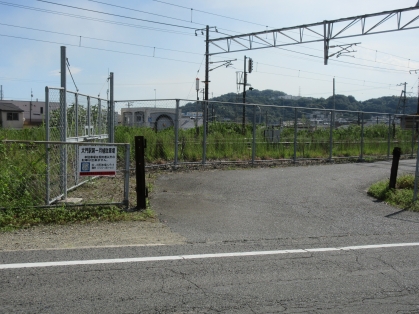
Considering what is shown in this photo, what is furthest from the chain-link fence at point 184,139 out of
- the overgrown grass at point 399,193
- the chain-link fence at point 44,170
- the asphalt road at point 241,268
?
the overgrown grass at point 399,193

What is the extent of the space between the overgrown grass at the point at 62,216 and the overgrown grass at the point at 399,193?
5806 mm

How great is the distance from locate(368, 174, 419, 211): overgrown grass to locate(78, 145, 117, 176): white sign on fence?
6494mm

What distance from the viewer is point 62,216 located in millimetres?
8211

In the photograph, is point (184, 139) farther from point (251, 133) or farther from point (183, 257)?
point (183, 257)

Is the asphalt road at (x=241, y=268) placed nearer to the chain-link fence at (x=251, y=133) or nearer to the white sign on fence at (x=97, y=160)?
the white sign on fence at (x=97, y=160)

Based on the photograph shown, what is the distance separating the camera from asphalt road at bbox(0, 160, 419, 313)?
15.1ft

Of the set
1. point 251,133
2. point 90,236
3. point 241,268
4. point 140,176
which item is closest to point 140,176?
point 140,176

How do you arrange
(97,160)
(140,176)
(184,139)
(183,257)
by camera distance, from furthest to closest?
(184,139)
(140,176)
(97,160)
(183,257)

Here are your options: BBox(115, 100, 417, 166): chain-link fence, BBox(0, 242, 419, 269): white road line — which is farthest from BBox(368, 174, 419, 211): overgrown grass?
BBox(115, 100, 417, 166): chain-link fence

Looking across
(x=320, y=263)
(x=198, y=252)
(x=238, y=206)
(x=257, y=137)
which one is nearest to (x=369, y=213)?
(x=238, y=206)

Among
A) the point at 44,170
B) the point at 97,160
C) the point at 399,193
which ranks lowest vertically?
the point at 399,193

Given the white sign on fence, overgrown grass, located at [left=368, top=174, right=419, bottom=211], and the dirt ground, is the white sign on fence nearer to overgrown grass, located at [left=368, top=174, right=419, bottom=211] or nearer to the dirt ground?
the dirt ground

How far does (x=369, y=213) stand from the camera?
32.0 ft

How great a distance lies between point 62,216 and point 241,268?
3924mm
